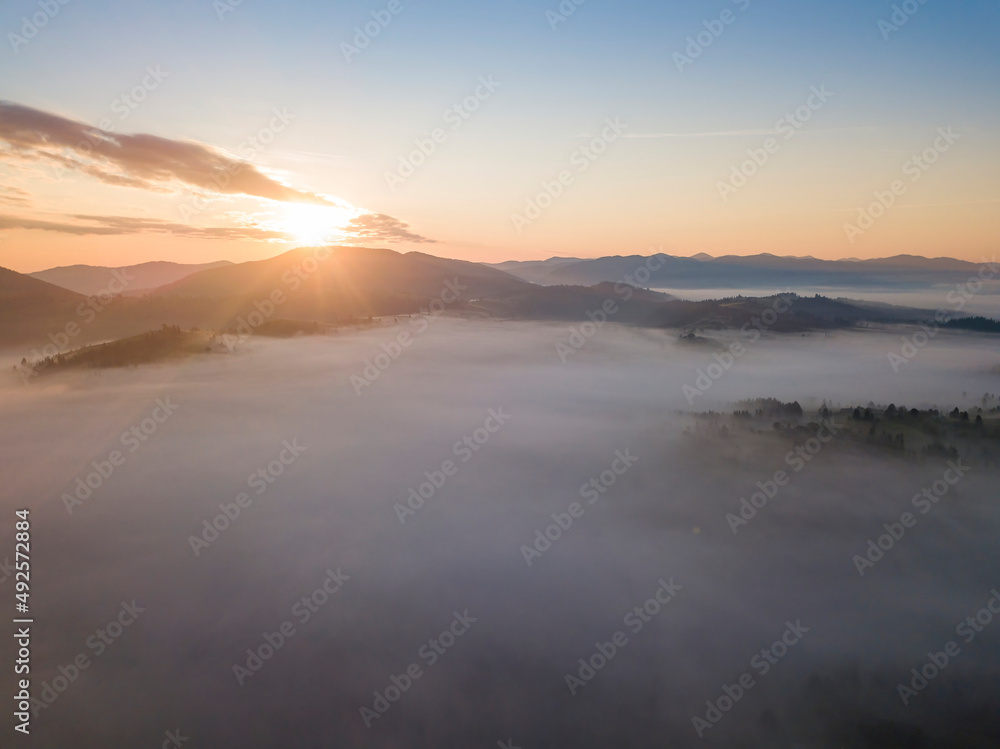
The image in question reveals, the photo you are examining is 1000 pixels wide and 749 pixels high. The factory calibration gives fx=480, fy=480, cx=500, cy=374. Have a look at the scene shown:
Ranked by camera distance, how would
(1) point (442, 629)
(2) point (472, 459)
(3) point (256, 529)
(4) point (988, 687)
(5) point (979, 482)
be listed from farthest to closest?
(2) point (472, 459), (5) point (979, 482), (3) point (256, 529), (1) point (442, 629), (4) point (988, 687)

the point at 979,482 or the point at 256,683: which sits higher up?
the point at 979,482

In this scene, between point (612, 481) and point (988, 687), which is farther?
point (612, 481)

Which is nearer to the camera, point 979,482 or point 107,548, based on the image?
point 107,548

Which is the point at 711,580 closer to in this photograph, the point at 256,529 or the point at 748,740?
the point at 748,740

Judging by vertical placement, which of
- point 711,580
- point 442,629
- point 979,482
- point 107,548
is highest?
point 979,482

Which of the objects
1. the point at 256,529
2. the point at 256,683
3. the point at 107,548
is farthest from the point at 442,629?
the point at 107,548

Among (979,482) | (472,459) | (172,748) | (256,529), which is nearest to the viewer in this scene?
(172,748)

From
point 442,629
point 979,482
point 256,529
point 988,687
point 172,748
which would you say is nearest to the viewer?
point 172,748

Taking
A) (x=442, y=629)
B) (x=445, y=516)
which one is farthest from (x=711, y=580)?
(x=445, y=516)

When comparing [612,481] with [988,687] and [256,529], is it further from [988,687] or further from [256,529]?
[256,529]
